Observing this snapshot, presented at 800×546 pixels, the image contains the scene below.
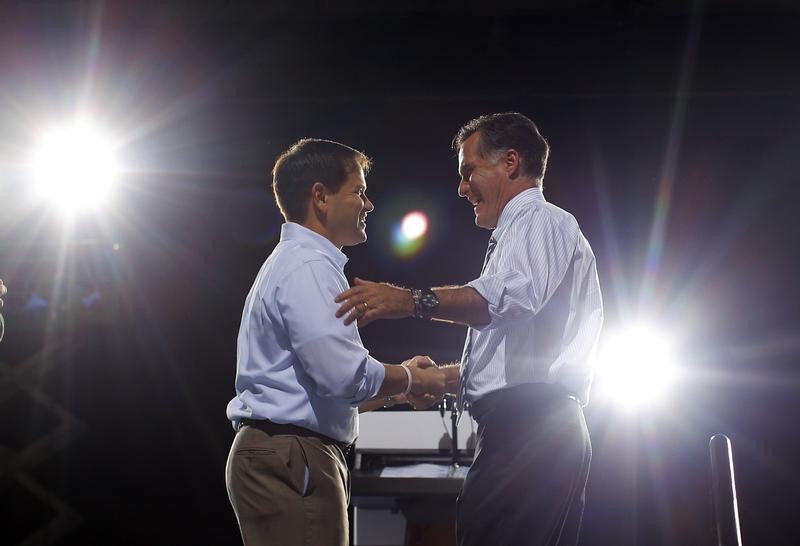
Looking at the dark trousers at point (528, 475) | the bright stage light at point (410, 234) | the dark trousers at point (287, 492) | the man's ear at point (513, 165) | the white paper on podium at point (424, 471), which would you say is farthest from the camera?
the bright stage light at point (410, 234)

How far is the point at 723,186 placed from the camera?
436 centimetres

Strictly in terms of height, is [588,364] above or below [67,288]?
below

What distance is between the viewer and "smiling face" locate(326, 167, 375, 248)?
2.07 meters

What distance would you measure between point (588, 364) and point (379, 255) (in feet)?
9.34

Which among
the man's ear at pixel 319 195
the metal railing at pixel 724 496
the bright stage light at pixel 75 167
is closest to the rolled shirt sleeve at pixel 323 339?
the man's ear at pixel 319 195

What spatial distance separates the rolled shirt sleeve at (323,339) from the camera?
175 centimetres

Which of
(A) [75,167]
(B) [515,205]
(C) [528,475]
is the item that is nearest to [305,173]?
(B) [515,205]

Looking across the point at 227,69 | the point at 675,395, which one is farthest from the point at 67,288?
the point at 675,395

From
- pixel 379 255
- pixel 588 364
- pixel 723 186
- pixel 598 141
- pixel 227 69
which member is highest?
pixel 227 69

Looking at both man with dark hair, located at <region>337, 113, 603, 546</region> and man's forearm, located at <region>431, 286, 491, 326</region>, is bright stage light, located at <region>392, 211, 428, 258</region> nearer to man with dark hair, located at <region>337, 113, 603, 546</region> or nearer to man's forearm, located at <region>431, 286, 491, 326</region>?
man with dark hair, located at <region>337, 113, 603, 546</region>

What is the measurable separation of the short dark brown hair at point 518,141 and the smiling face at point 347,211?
15.0 inches

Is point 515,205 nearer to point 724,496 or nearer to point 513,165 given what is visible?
point 513,165

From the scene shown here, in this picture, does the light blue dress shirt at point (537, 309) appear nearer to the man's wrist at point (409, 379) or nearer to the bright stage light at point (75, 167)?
the man's wrist at point (409, 379)

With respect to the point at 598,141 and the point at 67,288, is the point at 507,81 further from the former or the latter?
the point at 67,288
